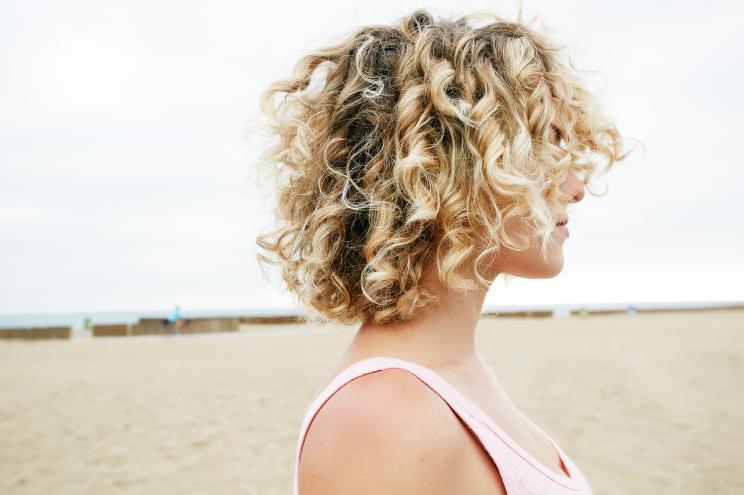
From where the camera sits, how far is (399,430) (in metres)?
1.08

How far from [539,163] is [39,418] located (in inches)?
419

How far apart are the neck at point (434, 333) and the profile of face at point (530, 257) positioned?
85mm

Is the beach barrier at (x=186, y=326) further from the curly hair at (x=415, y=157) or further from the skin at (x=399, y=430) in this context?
the skin at (x=399, y=430)

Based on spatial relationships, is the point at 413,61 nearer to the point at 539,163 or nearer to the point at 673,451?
the point at 539,163

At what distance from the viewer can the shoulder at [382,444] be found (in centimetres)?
105

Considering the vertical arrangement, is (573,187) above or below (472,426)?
above

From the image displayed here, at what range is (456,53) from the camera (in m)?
1.46

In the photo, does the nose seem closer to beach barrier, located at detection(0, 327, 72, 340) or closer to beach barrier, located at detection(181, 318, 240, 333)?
beach barrier, located at detection(0, 327, 72, 340)

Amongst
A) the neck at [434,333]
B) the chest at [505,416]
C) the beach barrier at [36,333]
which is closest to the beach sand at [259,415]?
the chest at [505,416]

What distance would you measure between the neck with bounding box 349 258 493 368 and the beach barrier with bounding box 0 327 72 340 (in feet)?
89.7

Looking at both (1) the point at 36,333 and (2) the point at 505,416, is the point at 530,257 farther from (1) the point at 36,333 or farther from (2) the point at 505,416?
(1) the point at 36,333

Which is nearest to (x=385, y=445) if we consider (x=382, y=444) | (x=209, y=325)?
(x=382, y=444)

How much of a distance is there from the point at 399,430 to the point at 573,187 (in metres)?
0.95

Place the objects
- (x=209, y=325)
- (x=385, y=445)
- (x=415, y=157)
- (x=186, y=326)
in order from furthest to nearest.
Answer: (x=209, y=325), (x=186, y=326), (x=415, y=157), (x=385, y=445)
